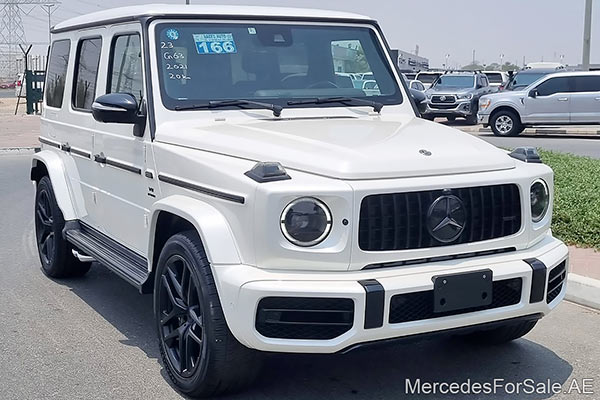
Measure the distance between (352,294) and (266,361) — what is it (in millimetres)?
1317

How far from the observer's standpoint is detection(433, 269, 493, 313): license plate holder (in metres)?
3.83

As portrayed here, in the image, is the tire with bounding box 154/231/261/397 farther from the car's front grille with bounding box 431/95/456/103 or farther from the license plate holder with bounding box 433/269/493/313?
the car's front grille with bounding box 431/95/456/103

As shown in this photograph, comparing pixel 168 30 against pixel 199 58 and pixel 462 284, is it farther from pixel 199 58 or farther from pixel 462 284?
pixel 462 284

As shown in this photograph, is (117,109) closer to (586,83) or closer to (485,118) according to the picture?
(485,118)

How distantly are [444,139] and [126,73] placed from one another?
86.8 inches

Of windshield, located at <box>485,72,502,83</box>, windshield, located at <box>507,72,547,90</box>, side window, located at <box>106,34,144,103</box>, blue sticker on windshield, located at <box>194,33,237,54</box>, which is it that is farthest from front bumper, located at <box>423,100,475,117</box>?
blue sticker on windshield, located at <box>194,33,237,54</box>

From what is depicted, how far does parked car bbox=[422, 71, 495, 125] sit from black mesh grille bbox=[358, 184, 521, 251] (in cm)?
2120

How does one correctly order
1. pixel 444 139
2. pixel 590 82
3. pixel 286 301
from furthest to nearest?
pixel 590 82
pixel 444 139
pixel 286 301

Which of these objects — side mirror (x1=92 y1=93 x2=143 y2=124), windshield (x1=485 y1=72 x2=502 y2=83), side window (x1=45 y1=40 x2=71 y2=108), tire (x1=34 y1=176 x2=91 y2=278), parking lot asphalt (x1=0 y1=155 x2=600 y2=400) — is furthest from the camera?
windshield (x1=485 y1=72 x2=502 y2=83)

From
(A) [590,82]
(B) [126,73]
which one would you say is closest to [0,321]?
(B) [126,73]

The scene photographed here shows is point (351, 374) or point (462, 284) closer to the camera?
point (462, 284)

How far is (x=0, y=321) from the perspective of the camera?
5727 mm

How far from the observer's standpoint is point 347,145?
13.6 ft

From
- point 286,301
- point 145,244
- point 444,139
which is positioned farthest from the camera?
point 145,244
